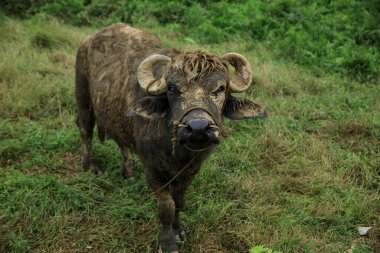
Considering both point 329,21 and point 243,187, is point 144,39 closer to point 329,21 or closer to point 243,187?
point 243,187

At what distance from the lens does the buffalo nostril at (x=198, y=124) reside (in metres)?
2.97

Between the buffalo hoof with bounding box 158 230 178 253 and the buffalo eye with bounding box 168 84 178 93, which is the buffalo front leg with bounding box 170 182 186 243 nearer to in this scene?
the buffalo hoof with bounding box 158 230 178 253

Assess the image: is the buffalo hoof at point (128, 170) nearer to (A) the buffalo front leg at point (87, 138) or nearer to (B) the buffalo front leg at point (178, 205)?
(A) the buffalo front leg at point (87, 138)

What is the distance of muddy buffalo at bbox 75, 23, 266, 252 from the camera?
3266 mm

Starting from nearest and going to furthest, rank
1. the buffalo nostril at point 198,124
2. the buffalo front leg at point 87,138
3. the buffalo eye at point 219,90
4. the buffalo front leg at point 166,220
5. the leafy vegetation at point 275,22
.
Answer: the buffalo nostril at point 198,124
the buffalo eye at point 219,90
the buffalo front leg at point 166,220
the buffalo front leg at point 87,138
the leafy vegetation at point 275,22

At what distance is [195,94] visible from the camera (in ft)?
10.7

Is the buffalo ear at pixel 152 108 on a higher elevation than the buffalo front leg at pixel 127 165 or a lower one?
higher

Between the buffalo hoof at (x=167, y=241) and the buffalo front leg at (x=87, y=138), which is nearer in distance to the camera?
the buffalo hoof at (x=167, y=241)

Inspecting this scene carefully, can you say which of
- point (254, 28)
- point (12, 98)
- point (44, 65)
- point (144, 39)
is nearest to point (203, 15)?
point (254, 28)

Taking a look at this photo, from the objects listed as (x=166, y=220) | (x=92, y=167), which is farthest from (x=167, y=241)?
(x=92, y=167)

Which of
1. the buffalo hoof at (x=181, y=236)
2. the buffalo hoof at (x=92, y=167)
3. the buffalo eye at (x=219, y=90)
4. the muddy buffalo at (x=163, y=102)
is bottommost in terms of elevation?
the buffalo hoof at (x=92, y=167)

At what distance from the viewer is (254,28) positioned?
9.14m

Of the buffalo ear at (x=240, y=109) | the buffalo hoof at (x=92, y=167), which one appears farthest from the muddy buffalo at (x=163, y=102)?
the buffalo hoof at (x=92, y=167)

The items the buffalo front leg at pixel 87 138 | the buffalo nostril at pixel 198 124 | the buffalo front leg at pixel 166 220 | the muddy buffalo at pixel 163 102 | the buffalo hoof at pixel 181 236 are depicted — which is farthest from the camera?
the buffalo front leg at pixel 87 138
